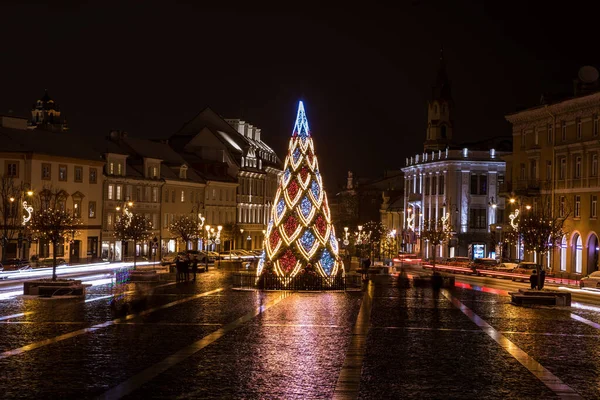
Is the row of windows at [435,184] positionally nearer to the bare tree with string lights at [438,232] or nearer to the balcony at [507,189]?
the bare tree with string lights at [438,232]

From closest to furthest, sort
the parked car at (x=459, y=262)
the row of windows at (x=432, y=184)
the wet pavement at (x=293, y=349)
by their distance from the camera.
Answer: the wet pavement at (x=293, y=349), the parked car at (x=459, y=262), the row of windows at (x=432, y=184)

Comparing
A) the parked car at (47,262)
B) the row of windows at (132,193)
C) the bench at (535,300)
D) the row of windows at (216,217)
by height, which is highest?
the row of windows at (132,193)

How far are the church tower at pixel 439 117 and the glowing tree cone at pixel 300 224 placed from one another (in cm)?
8557

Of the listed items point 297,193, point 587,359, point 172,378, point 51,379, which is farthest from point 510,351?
point 297,193

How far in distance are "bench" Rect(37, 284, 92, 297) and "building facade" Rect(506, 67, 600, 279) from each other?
1412 inches

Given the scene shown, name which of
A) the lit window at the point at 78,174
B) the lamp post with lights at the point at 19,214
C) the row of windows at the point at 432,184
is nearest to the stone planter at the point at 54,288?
the lamp post with lights at the point at 19,214

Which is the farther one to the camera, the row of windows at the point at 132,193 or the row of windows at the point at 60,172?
the row of windows at the point at 132,193

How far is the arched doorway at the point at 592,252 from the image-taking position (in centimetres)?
6506

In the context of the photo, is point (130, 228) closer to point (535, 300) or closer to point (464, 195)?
point (535, 300)

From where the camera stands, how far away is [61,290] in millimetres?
40719

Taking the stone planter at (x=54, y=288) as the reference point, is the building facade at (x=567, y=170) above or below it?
above

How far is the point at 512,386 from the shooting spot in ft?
66.0

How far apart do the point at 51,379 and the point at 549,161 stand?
57453 millimetres

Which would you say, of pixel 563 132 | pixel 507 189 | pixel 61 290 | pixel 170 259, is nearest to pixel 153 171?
pixel 170 259
